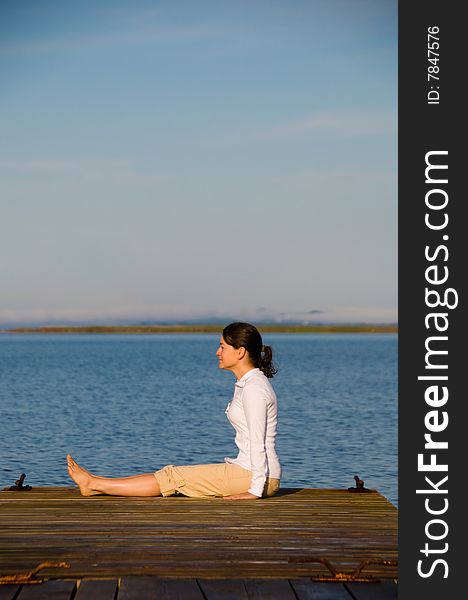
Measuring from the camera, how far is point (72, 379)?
4888cm

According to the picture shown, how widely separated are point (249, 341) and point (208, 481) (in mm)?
1100

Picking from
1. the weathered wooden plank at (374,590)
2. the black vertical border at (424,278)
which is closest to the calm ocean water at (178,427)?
the weathered wooden plank at (374,590)

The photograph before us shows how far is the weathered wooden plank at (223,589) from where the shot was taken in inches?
202

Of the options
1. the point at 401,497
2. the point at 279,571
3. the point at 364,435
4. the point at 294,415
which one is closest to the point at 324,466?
the point at 364,435

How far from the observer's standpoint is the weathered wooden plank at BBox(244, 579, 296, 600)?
5145 mm

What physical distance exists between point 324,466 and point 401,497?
13.7m

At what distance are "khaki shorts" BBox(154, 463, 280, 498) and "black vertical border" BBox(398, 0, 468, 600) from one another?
12.1 ft

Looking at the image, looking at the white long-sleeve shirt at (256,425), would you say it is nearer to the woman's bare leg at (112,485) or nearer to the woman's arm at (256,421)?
the woman's arm at (256,421)

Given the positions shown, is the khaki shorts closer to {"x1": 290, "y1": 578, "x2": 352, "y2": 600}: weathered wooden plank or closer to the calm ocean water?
{"x1": 290, "y1": 578, "x2": 352, "y2": 600}: weathered wooden plank

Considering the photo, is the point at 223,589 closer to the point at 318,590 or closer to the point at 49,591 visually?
the point at 318,590

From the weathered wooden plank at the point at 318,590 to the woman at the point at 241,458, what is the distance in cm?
220

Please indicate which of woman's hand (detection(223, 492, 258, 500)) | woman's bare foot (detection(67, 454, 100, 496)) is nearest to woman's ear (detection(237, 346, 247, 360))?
woman's hand (detection(223, 492, 258, 500))

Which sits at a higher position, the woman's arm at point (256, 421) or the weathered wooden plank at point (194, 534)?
the woman's arm at point (256, 421)

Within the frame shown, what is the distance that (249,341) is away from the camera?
7.88 m
